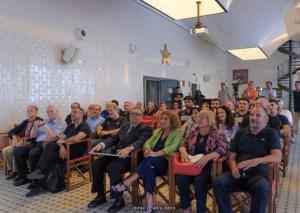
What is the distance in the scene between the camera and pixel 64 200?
10.2ft

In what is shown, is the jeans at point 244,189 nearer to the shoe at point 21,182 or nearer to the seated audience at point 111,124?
the seated audience at point 111,124

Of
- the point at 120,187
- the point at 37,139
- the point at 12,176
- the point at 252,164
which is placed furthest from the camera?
the point at 12,176

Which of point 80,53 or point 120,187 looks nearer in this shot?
point 120,187

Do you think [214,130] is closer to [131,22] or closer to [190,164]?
[190,164]

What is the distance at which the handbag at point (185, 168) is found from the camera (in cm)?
243

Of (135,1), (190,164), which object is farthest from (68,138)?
(135,1)

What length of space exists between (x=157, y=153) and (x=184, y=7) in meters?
3.33

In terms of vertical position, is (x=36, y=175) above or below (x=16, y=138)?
below

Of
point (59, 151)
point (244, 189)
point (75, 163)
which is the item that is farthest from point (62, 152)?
point (244, 189)

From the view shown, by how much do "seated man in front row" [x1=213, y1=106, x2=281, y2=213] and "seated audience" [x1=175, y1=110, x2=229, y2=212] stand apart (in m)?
0.14

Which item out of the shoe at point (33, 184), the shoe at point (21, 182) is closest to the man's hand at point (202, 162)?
the shoe at point (33, 184)

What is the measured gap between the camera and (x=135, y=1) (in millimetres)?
6840

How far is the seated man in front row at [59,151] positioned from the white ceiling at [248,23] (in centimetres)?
463

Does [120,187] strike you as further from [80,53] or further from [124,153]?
[80,53]
